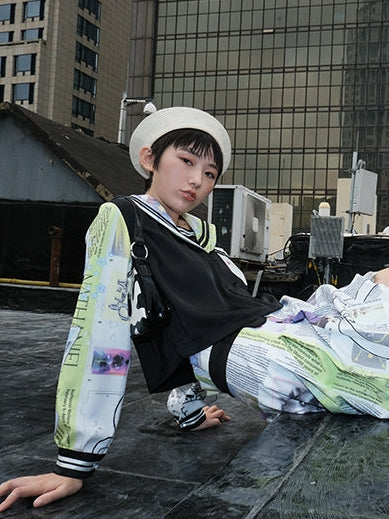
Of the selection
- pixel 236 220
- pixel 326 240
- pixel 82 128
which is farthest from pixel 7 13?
pixel 326 240

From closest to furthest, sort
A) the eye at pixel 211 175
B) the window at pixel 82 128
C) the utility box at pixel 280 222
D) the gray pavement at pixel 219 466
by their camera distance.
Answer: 1. the gray pavement at pixel 219 466
2. the eye at pixel 211 175
3. the utility box at pixel 280 222
4. the window at pixel 82 128

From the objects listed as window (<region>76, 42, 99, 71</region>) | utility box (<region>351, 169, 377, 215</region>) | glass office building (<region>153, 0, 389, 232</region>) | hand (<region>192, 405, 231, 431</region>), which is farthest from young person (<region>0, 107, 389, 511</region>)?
window (<region>76, 42, 99, 71</region>)

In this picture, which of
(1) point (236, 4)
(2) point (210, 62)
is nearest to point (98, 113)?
(2) point (210, 62)

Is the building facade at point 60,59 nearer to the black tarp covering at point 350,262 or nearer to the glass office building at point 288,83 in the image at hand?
the glass office building at point 288,83

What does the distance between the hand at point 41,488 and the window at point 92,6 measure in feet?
190

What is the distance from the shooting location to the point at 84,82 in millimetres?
55500

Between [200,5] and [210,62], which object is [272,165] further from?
[200,5]

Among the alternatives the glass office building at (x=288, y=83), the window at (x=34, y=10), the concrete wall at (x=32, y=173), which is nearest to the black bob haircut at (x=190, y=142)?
the concrete wall at (x=32, y=173)

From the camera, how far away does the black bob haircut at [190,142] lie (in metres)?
2.07

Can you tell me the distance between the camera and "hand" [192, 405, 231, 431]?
8.43 feet

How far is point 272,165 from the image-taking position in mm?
50156

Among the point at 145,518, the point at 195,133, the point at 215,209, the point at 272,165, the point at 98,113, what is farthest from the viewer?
the point at 98,113

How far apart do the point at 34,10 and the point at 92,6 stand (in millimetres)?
6003

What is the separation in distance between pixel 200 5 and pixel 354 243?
48.4m
